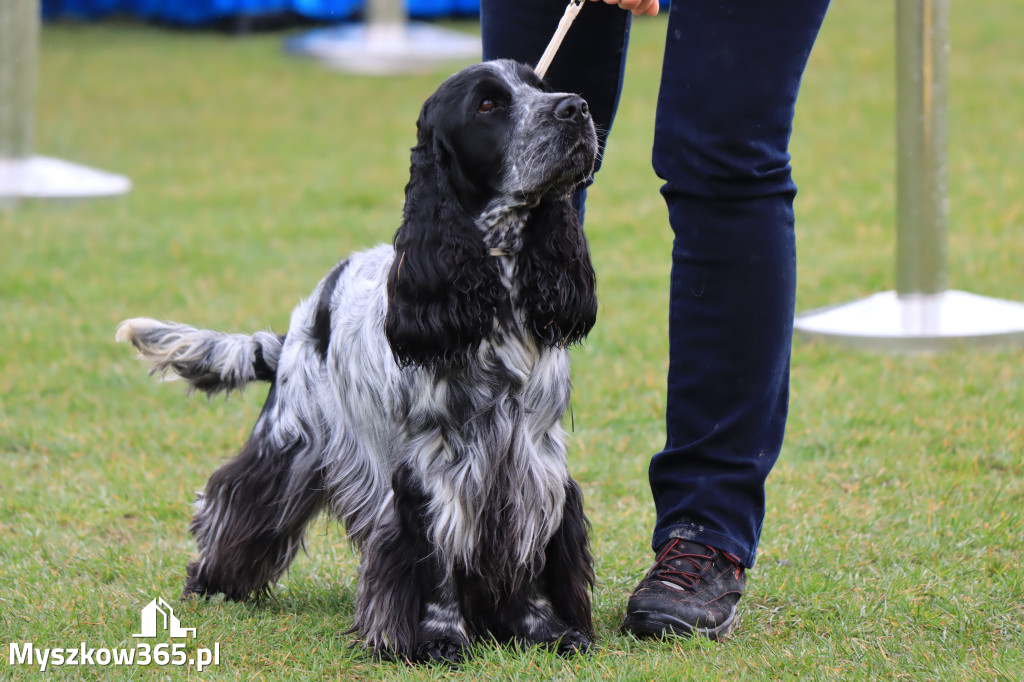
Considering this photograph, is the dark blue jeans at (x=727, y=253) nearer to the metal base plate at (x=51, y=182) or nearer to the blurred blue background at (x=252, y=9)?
the metal base plate at (x=51, y=182)

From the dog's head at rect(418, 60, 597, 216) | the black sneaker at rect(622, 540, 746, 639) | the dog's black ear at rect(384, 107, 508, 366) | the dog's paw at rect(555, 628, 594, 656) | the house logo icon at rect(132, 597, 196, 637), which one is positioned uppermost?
the dog's head at rect(418, 60, 597, 216)

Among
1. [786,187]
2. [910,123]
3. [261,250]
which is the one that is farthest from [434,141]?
[261,250]

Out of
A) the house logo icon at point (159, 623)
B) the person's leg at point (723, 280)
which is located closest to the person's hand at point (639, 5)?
the person's leg at point (723, 280)

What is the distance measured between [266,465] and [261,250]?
4.03 meters

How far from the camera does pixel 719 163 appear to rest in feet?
8.80

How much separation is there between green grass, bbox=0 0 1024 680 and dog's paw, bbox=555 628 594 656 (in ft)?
0.20


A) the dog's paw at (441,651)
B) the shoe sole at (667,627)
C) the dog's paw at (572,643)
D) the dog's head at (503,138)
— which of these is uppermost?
the dog's head at (503,138)

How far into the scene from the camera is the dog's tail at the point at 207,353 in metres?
3.00

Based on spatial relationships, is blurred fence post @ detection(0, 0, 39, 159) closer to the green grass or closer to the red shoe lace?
the green grass

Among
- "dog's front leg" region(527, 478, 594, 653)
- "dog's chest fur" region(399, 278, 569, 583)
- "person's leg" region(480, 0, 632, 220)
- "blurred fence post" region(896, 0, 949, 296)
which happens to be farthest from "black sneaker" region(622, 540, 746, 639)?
"blurred fence post" region(896, 0, 949, 296)

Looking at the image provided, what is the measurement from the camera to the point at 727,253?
274 cm

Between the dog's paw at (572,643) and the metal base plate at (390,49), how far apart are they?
1009cm

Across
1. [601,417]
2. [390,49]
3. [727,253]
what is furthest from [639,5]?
[390,49]

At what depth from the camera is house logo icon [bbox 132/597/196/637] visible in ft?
9.09
